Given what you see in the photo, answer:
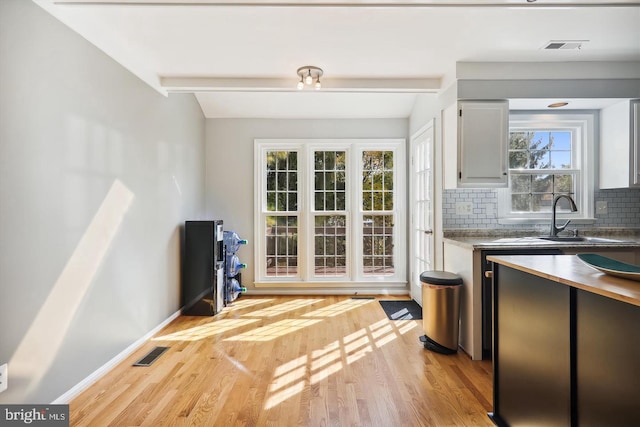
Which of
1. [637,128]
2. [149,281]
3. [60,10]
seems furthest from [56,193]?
[637,128]

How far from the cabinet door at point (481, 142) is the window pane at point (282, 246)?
2535 mm

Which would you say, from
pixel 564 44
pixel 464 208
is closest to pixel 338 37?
pixel 564 44

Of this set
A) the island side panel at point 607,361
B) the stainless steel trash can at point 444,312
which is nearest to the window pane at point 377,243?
the stainless steel trash can at point 444,312

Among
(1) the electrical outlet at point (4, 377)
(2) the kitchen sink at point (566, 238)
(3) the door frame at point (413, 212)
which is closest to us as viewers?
(1) the electrical outlet at point (4, 377)

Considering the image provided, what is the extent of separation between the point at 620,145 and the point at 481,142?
1.37 m

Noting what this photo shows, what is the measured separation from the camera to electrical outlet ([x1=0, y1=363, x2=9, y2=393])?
68.9 inches

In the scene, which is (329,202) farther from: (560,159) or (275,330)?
(560,159)

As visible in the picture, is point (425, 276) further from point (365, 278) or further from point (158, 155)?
point (158, 155)

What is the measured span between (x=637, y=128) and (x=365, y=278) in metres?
3.30

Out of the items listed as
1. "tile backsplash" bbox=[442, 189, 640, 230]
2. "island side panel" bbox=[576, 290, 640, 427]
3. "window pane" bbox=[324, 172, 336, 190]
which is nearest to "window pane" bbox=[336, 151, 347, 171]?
"window pane" bbox=[324, 172, 336, 190]

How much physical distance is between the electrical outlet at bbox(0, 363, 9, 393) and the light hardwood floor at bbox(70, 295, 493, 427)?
0.43m

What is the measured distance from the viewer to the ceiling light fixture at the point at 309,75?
3166 mm

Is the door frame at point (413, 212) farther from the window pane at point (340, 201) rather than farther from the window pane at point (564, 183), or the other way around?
the window pane at point (564, 183)

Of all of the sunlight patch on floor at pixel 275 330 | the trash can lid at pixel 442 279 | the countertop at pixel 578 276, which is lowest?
the sunlight patch on floor at pixel 275 330
